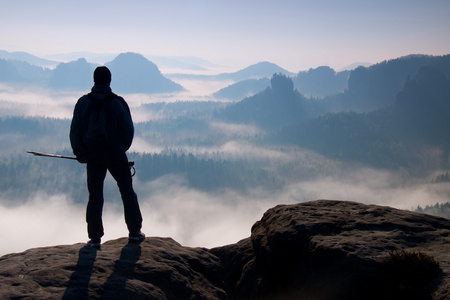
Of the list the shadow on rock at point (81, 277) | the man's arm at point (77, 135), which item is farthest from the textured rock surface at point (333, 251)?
the man's arm at point (77, 135)

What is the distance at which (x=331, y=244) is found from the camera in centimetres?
1044

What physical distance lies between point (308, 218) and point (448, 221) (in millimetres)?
4659

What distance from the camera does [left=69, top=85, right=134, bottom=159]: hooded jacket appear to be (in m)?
11.8

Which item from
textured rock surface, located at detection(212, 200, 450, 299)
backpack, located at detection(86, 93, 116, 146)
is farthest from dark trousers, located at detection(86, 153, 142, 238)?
textured rock surface, located at detection(212, 200, 450, 299)

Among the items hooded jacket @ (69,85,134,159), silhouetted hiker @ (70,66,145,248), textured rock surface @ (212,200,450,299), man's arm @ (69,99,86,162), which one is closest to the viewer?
textured rock surface @ (212,200,450,299)

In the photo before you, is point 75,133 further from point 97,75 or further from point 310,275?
point 310,275

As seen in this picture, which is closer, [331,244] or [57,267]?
[57,267]

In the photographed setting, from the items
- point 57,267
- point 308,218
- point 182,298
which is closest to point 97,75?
point 57,267

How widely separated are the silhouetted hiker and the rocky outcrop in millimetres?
1628

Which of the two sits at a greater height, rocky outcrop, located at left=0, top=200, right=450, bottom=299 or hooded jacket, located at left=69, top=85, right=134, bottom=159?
hooded jacket, located at left=69, top=85, right=134, bottom=159

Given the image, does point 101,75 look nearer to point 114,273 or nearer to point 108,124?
point 108,124

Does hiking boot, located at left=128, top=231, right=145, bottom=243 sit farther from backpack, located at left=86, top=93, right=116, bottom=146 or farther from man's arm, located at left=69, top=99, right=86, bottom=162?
backpack, located at left=86, top=93, right=116, bottom=146

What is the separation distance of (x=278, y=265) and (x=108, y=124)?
6.82 meters

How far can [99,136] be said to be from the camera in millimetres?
11547
